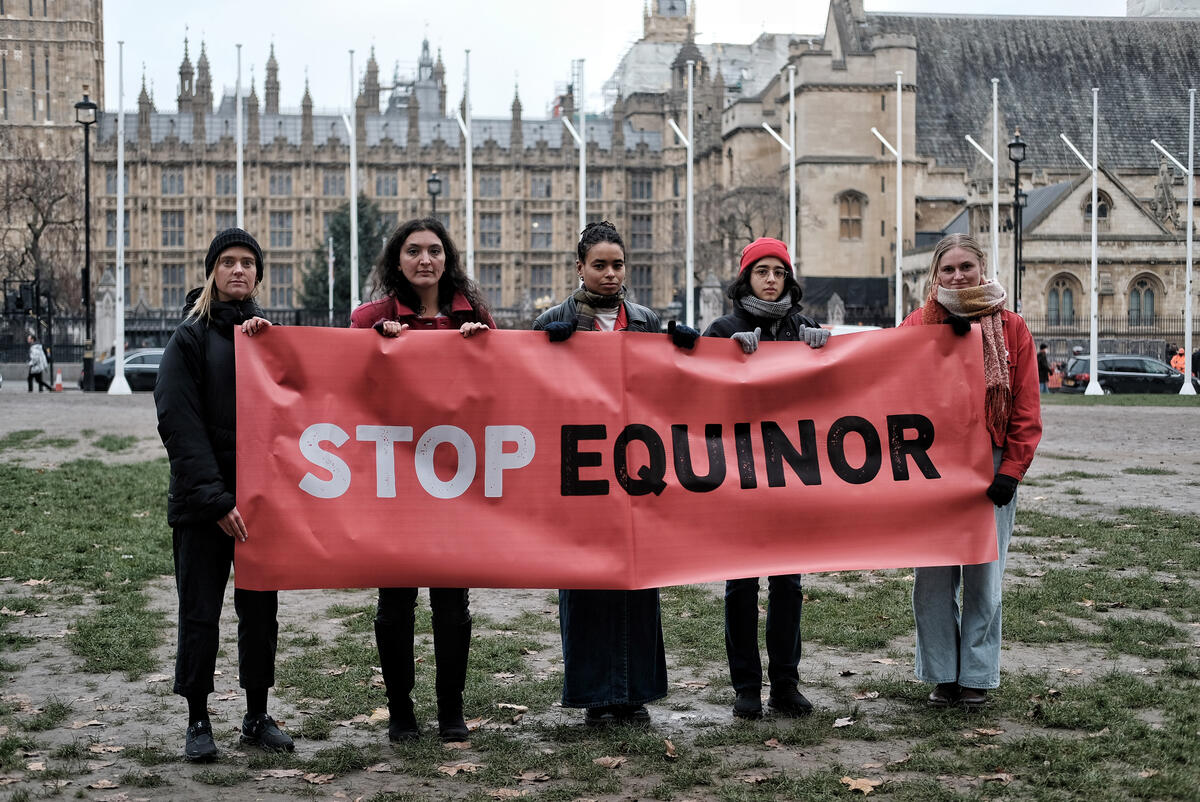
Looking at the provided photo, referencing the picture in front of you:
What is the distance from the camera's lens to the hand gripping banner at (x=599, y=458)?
207 inches

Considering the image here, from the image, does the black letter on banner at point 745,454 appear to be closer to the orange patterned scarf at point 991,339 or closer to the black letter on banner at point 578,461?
the black letter on banner at point 578,461

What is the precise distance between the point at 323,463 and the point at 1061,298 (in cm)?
4516

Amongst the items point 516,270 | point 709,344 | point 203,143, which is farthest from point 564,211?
point 709,344

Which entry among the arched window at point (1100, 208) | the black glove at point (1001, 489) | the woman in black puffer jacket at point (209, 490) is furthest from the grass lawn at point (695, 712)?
the arched window at point (1100, 208)

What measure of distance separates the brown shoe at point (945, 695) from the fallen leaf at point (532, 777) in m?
1.74

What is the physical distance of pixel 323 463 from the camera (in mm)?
5305

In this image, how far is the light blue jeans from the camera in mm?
5457

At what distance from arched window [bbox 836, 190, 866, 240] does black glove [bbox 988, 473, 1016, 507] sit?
2148 inches

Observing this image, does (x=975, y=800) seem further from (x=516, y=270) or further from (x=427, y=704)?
(x=516, y=270)

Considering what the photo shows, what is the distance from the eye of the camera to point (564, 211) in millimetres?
77688

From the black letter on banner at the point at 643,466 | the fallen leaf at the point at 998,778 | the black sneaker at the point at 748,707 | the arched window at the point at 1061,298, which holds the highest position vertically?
the arched window at the point at 1061,298

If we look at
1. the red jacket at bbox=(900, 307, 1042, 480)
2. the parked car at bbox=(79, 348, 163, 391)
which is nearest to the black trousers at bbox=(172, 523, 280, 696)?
the red jacket at bbox=(900, 307, 1042, 480)

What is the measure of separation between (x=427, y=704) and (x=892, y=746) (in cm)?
194

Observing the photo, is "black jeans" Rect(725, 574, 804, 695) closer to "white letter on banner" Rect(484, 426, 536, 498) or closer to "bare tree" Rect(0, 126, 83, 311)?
"white letter on banner" Rect(484, 426, 536, 498)
